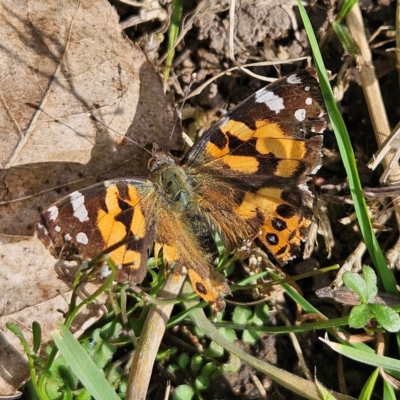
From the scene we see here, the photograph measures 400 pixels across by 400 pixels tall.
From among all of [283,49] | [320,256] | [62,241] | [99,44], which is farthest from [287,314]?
[99,44]

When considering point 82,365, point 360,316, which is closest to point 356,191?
point 360,316

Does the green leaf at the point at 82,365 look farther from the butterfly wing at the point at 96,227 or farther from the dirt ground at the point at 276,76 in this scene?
the dirt ground at the point at 276,76

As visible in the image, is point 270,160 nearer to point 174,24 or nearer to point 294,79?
point 294,79

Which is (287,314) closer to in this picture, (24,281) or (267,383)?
(267,383)

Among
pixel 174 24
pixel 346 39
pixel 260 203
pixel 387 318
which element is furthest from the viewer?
pixel 174 24

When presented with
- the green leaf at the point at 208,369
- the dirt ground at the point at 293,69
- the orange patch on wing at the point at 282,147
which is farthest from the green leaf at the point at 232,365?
the orange patch on wing at the point at 282,147

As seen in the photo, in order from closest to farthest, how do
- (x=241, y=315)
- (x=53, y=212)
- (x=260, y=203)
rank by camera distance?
(x=53, y=212) → (x=260, y=203) → (x=241, y=315)

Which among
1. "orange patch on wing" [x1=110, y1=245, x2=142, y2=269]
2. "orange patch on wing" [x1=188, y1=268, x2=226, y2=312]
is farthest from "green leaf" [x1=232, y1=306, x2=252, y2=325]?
"orange patch on wing" [x1=110, y1=245, x2=142, y2=269]
